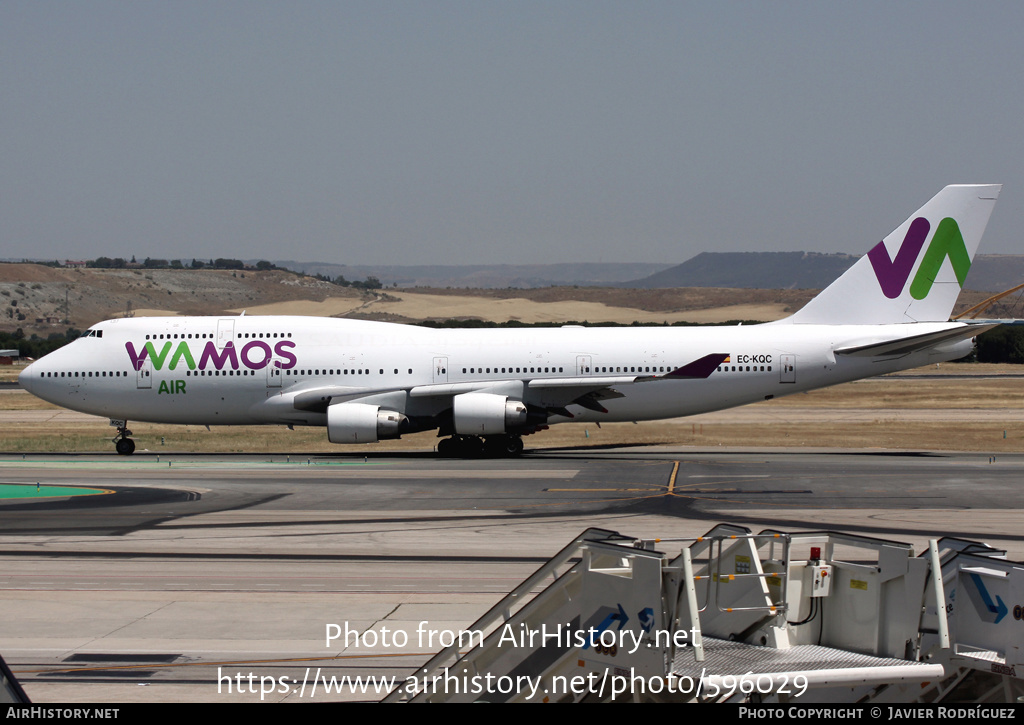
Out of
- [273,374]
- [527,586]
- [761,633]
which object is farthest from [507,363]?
[527,586]

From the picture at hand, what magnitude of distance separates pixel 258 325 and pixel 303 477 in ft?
34.6

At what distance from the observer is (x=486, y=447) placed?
41.3 m

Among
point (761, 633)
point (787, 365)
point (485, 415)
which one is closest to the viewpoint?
point (761, 633)

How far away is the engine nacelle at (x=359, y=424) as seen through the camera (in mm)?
39438

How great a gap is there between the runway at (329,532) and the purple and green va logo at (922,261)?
6822 mm

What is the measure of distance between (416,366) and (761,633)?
31.7 metres

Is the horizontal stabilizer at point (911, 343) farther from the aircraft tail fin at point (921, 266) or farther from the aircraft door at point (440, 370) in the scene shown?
the aircraft door at point (440, 370)

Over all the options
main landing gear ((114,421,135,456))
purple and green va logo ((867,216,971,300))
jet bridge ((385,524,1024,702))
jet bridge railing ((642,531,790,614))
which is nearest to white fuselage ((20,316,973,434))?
main landing gear ((114,421,135,456))

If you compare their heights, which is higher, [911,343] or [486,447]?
[911,343]

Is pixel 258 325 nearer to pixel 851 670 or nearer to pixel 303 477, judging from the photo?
pixel 303 477

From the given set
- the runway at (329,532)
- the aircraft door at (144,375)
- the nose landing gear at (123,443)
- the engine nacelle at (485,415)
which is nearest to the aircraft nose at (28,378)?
the runway at (329,532)

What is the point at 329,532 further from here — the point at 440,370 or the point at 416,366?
the point at 416,366

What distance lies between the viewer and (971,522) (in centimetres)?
2498

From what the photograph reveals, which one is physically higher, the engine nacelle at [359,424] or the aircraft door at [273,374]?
the aircraft door at [273,374]
